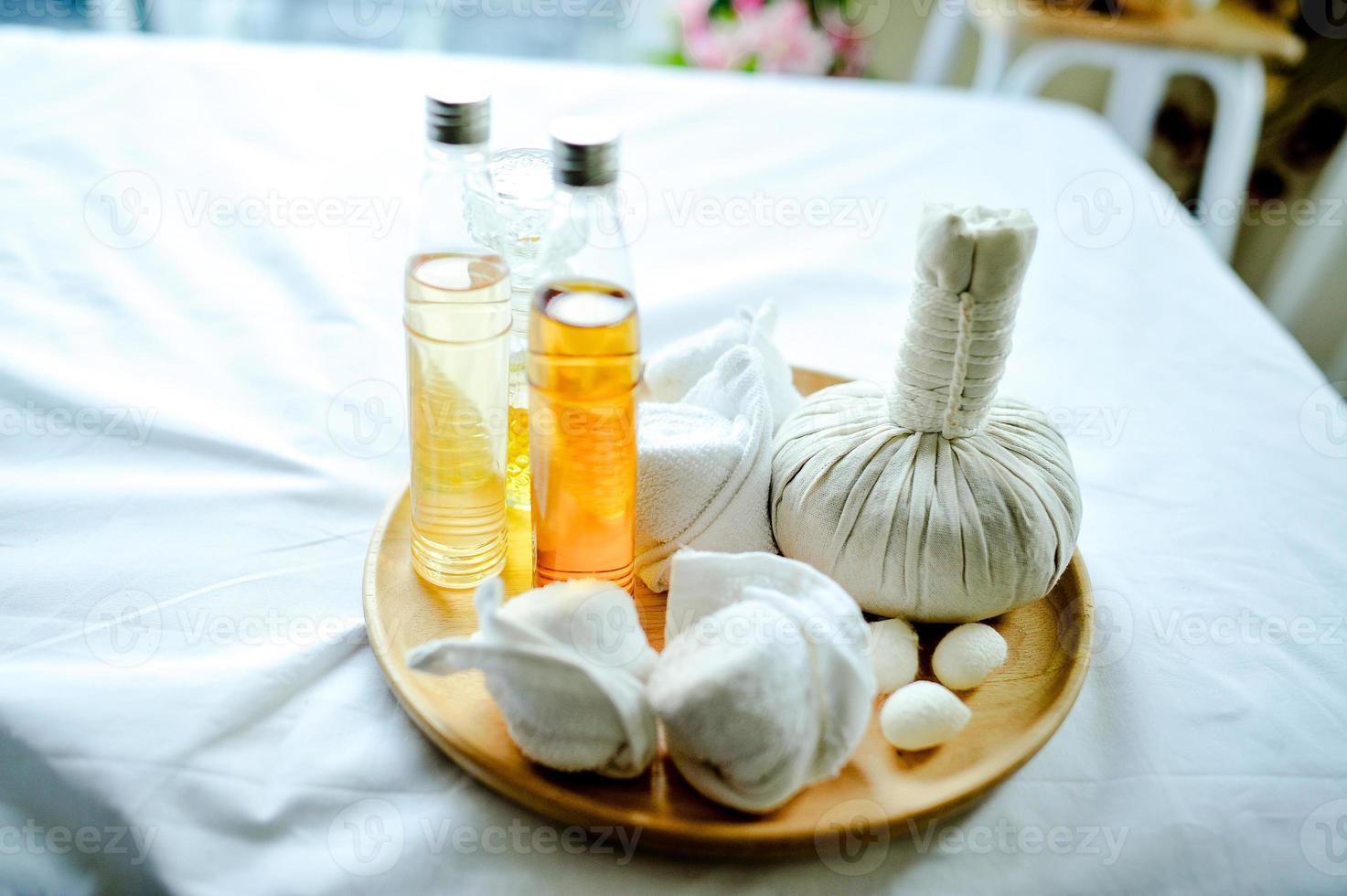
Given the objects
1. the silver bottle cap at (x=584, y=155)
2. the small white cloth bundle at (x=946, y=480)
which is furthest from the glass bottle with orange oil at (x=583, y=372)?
the small white cloth bundle at (x=946, y=480)

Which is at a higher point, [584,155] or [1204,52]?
[584,155]

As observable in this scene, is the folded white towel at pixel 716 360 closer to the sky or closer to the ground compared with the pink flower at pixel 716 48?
closer to the sky

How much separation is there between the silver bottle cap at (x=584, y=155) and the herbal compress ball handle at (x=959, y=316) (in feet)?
0.62

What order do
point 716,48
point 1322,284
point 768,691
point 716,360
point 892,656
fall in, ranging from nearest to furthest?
1. point 768,691
2. point 892,656
3. point 716,360
4. point 1322,284
5. point 716,48

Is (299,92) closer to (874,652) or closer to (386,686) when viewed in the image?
(386,686)

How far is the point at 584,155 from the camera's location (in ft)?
1.65

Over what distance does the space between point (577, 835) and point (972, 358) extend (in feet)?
1.11

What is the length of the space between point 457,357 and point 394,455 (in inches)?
10.1

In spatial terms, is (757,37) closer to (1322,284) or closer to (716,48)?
(716,48)

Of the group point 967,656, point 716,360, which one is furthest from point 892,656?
point 716,360

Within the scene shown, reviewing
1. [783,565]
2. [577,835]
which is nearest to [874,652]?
[783,565]

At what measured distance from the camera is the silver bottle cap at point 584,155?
50 cm

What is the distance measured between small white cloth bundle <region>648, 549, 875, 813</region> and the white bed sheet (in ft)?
0.18

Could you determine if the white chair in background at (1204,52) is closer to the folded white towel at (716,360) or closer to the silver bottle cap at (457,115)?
the folded white towel at (716,360)
